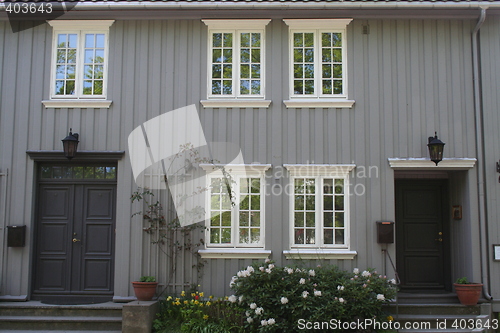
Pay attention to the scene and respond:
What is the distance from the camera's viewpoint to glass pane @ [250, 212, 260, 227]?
9531mm

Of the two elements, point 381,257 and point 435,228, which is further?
point 435,228

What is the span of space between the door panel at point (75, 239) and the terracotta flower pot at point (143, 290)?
0.98 metres

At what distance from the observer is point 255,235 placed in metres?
9.51

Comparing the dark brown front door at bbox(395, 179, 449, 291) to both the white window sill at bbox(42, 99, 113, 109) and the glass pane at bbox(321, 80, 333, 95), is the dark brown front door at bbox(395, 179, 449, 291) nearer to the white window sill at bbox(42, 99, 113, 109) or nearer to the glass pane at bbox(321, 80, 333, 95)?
the glass pane at bbox(321, 80, 333, 95)

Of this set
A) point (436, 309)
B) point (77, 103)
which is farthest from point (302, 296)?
point (77, 103)

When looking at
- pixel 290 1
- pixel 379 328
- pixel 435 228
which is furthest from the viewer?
pixel 435 228

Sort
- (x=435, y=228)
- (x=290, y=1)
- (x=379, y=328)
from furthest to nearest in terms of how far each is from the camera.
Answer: (x=435, y=228)
(x=290, y=1)
(x=379, y=328)

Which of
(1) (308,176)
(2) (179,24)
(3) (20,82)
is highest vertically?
(2) (179,24)

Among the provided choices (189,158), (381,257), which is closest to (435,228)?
(381,257)

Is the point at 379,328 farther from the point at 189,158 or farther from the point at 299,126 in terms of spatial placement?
the point at 189,158

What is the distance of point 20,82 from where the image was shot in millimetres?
9781

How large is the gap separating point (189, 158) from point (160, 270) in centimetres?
225

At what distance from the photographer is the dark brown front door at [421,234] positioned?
10273 millimetres

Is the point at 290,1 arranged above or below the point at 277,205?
above
